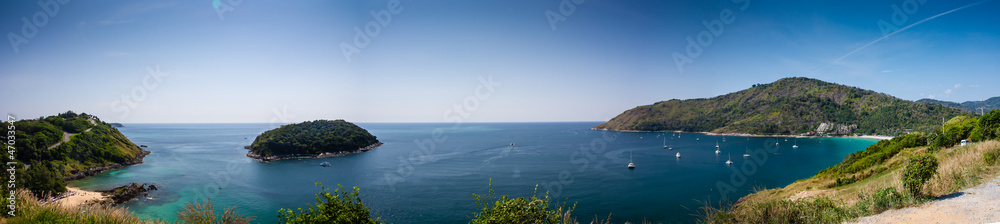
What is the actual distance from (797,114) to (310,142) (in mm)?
175327

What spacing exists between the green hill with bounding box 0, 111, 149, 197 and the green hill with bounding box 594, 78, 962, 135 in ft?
557

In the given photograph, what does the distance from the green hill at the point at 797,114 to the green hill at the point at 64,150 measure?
170 metres

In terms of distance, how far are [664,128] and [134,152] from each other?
177394mm

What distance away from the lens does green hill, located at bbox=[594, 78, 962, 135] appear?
12338 cm

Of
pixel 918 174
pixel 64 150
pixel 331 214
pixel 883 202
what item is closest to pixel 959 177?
pixel 918 174

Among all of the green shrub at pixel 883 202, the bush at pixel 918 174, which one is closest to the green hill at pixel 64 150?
the green shrub at pixel 883 202

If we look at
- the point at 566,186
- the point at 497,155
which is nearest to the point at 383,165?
the point at 497,155

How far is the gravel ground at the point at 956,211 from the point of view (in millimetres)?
6160

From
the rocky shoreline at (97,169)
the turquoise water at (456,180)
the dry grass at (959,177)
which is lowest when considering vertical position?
the turquoise water at (456,180)

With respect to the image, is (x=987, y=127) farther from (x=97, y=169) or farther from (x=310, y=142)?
(x=97, y=169)

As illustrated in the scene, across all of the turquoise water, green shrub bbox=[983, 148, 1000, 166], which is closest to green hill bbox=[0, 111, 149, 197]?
the turquoise water

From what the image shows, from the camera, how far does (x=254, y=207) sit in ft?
118

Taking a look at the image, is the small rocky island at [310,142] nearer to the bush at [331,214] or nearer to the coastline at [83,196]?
the coastline at [83,196]

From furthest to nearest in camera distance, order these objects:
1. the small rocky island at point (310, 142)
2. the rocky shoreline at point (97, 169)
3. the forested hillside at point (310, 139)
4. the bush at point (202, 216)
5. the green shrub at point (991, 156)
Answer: the forested hillside at point (310, 139)
the small rocky island at point (310, 142)
the rocky shoreline at point (97, 169)
the green shrub at point (991, 156)
the bush at point (202, 216)
